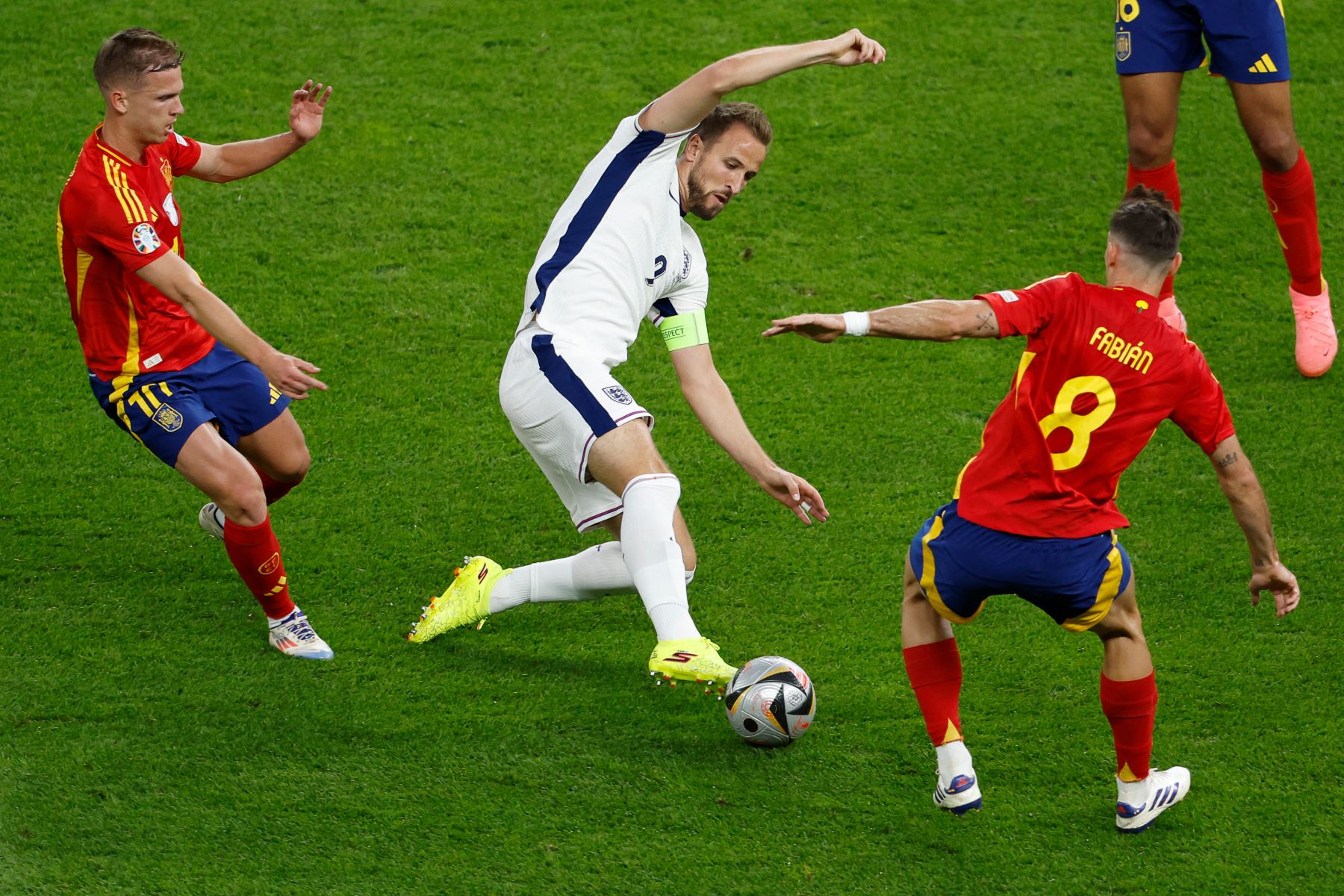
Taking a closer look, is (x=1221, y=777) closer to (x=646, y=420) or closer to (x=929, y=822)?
(x=929, y=822)

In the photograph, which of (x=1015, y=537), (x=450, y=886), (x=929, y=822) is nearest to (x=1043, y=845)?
(x=929, y=822)

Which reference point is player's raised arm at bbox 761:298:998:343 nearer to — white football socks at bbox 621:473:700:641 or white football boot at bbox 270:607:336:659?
white football socks at bbox 621:473:700:641

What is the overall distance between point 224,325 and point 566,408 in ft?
3.32

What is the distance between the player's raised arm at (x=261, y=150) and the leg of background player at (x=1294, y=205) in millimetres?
3536

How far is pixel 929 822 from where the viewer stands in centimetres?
375

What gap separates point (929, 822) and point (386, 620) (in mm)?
2000

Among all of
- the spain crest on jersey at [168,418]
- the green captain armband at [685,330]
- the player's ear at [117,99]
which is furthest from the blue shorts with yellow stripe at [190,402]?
the green captain armband at [685,330]

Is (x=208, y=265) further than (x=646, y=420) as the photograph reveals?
Yes

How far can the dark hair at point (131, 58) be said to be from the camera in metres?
4.03

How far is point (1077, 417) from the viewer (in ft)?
10.9

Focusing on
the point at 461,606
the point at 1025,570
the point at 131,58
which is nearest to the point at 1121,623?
the point at 1025,570

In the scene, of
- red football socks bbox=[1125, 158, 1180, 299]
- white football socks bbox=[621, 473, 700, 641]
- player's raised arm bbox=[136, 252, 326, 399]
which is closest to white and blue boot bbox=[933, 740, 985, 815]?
white football socks bbox=[621, 473, 700, 641]

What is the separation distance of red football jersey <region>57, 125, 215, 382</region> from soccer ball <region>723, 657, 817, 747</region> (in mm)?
2077

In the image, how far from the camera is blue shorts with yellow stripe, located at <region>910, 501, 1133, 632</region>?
11.1ft
